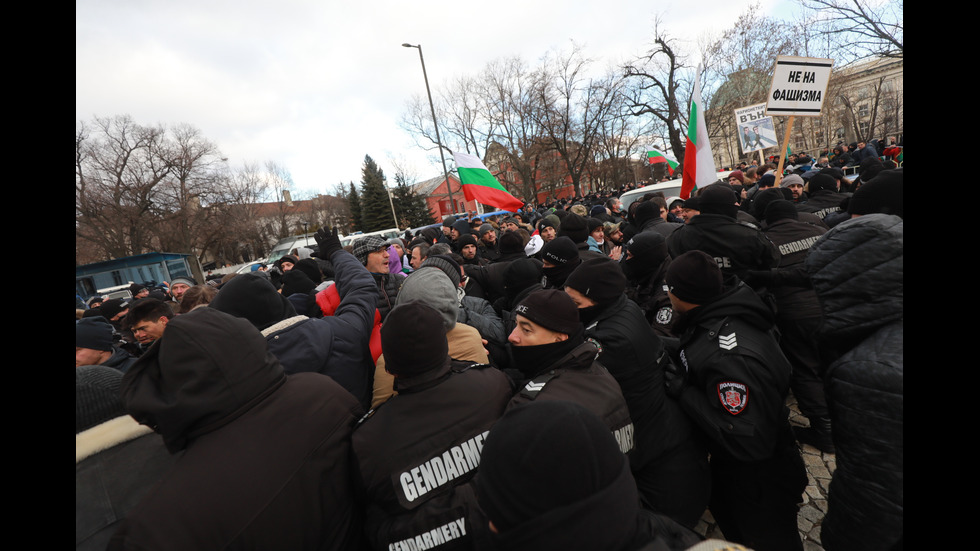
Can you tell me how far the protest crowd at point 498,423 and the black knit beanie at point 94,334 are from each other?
0.03 feet

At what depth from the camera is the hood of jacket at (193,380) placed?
1.25m

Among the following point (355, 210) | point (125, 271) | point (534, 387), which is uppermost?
point (355, 210)

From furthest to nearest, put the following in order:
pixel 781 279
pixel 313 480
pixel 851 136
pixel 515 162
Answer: pixel 851 136 → pixel 515 162 → pixel 781 279 → pixel 313 480

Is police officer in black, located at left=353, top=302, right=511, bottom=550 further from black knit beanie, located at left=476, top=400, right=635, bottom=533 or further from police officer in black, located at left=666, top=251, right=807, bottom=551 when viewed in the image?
police officer in black, located at left=666, top=251, right=807, bottom=551

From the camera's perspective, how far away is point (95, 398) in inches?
58.7

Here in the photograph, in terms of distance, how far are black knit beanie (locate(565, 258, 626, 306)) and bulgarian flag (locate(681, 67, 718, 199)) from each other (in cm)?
452

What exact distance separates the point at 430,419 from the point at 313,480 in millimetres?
459

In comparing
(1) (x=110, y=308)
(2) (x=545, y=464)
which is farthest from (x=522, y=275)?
(1) (x=110, y=308)

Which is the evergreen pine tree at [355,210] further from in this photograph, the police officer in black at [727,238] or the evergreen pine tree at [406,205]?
the police officer in black at [727,238]

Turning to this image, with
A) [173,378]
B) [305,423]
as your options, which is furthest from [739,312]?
[173,378]

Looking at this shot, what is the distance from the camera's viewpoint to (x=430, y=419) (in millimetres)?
1559

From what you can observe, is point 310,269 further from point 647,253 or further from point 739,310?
point 739,310
